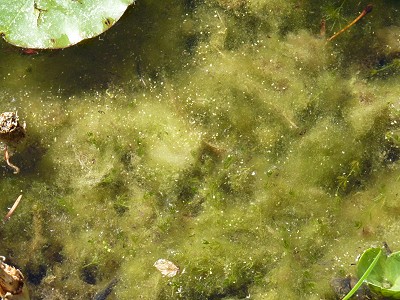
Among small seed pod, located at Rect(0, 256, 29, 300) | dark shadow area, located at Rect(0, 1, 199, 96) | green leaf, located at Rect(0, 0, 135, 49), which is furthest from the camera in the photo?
dark shadow area, located at Rect(0, 1, 199, 96)

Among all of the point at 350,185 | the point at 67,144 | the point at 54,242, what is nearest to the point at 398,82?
the point at 350,185

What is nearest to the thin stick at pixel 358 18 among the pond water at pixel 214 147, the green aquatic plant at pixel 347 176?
the pond water at pixel 214 147

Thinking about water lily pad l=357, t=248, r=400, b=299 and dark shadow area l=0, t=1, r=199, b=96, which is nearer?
water lily pad l=357, t=248, r=400, b=299

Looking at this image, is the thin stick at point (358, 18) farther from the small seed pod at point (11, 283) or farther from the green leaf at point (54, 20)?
the small seed pod at point (11, 283)

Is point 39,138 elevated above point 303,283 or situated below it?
above

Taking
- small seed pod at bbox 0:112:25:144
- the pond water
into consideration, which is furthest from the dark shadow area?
small seed pod at bbox 0:112:25:144

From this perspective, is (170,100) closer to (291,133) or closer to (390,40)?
(291,133)

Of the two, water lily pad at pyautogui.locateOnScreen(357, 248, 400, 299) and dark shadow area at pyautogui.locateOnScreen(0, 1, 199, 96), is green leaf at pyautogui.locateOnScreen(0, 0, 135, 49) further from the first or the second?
water lily pad at pyautogui.locateOnScreen(357, 248, 400, 299)
